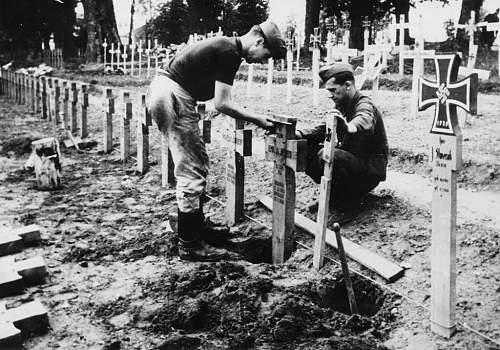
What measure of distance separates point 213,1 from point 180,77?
125 feet

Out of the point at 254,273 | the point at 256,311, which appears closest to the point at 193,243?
the point at 254,273

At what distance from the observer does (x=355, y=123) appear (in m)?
4.86

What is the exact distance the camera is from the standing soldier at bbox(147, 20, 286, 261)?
492 cm

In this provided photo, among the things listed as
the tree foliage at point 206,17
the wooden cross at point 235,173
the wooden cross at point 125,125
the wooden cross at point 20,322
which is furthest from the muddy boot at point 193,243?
the tree foliage at point 206,17

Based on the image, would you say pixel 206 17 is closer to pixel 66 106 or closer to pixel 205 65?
pixel 66 106

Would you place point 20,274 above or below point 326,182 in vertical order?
below

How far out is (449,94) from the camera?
3287 millimetres

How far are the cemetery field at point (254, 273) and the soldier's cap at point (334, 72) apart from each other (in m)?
1.35

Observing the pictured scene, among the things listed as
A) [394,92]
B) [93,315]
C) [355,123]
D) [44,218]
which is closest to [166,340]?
[93,315]

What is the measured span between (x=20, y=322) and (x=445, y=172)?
294 centimetres

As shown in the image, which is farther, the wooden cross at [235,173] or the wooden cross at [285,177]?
the wooden cross at [235,173]

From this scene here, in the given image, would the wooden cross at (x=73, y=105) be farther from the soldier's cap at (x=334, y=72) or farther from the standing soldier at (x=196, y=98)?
the soldier's cap at (x=334, y=72)

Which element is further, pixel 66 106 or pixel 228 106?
pixel 66 106

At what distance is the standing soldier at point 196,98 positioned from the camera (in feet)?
16.1
